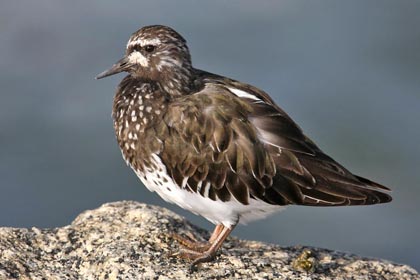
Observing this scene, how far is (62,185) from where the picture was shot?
12.3m

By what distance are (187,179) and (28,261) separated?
3.76 feet

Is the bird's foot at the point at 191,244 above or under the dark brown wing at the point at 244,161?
under

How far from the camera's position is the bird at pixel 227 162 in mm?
6035

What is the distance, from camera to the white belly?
610cm

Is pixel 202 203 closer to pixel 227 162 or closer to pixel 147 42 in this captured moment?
pixel 227 162

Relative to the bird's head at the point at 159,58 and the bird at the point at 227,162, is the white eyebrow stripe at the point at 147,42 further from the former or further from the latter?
the bird at the point at 227,162

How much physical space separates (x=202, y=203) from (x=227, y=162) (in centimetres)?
33

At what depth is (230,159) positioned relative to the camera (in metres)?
6.05

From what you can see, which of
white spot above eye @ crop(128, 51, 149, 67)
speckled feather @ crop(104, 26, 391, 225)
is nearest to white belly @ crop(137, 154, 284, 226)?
speckled feather @ crop(104, 26, 391, 225)

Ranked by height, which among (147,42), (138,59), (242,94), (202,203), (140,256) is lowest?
(140,256)

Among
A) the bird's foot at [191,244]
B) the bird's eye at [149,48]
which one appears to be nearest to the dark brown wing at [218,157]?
the bird's foot at [191,244]

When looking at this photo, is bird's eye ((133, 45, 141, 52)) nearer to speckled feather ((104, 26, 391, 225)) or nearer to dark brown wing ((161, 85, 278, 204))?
speckled feather ((104, 26, 391, 225))

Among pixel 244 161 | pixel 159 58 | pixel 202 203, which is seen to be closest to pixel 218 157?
pixel 244 161

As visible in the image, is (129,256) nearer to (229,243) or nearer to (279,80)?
(229,243)
